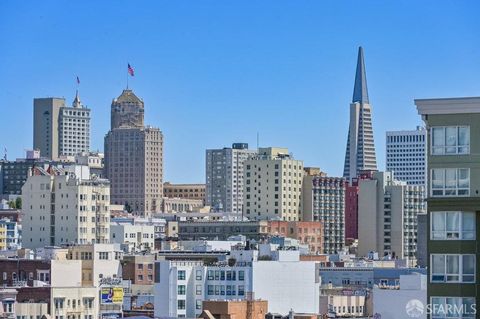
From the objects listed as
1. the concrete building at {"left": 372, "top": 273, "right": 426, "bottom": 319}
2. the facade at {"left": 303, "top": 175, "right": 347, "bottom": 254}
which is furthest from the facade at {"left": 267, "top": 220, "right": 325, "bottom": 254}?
the concrete building at {"left": 372, "top": 273, "right": 426, "bottom": 319}

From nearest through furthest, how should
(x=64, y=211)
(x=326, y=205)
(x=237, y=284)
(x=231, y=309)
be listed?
(x=231, y=309)
(x=237, y=284)
(x=64, y=211)
(x=326, y=205)

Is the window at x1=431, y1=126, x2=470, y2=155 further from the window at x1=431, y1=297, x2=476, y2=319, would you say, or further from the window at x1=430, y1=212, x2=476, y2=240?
the window at x1=431, y1=297, x2=476, y2=319

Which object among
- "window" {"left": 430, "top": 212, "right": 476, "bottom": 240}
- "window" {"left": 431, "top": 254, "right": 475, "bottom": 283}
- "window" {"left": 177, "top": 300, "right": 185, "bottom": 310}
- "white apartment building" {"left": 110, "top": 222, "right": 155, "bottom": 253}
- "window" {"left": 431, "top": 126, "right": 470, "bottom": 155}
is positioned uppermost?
"window" {"left": 431, "top": 126, "right": 470, "bottom": 155}

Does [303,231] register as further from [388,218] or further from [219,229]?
[388,218]

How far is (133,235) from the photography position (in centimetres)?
14125

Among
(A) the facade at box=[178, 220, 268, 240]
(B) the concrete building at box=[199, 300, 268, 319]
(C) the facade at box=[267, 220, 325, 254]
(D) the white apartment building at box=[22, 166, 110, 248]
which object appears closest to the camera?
(B) the concrete building at box=[199, 300, 268, 319]

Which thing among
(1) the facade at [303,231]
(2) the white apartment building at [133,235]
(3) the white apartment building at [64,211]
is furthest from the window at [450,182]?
(1) the facade at [303,231]

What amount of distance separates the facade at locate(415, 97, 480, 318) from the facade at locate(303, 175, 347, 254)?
514 feet

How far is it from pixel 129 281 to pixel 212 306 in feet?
131

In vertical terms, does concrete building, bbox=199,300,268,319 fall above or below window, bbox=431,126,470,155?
below

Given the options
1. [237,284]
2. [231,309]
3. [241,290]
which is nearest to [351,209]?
[237,284]

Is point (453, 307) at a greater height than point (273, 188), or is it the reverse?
point (273, 188)

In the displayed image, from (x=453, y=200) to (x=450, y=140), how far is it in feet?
1.88

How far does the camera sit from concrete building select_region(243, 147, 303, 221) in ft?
556
